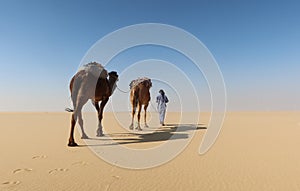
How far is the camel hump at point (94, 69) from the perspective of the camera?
29.4 feet

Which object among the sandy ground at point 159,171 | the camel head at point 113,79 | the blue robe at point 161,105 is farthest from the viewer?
Answer: the blue robe at point 161,105

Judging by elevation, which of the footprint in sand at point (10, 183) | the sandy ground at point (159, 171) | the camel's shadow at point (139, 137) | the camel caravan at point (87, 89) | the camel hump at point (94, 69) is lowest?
the footprint in sand at point (10, 183)

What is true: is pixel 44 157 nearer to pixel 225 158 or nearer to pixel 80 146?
pixel 80 146

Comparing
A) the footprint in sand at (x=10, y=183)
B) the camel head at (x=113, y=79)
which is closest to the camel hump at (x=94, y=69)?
the camel head at (x=113, y=79)

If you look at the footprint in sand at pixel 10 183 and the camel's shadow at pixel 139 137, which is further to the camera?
the camel's shadow at pixel 139 137

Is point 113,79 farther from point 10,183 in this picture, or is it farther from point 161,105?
point 10,183

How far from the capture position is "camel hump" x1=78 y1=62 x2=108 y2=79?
8971 mm

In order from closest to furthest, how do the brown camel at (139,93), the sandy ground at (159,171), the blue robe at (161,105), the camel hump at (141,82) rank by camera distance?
the sandy ground at (159,171) < the brown camel at (139,93) < the camel hump at (141,82) < the blue robe at (161,105)

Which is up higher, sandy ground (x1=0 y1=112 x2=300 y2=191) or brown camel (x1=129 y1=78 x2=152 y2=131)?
brown camel (x1=129 y1=78 x2=152 y2=131)

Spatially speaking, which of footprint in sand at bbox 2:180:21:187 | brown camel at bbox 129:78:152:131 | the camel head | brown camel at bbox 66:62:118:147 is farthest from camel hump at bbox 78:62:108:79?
footprint in sand at bbox 2:180:21:187

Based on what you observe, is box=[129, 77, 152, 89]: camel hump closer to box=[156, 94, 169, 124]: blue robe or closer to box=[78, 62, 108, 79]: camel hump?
box=[156, 94, 169, 124]: blue robe

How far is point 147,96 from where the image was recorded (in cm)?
1520

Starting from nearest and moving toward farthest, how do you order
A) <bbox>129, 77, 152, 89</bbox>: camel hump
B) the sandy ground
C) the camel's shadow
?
the sandy ground
the camel's shadow
<bbox>129, 77, 152, 89</bbox>: camel hump

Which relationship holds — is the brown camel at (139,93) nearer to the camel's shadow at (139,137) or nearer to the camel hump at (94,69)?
the camel's shadow at (139,137)
